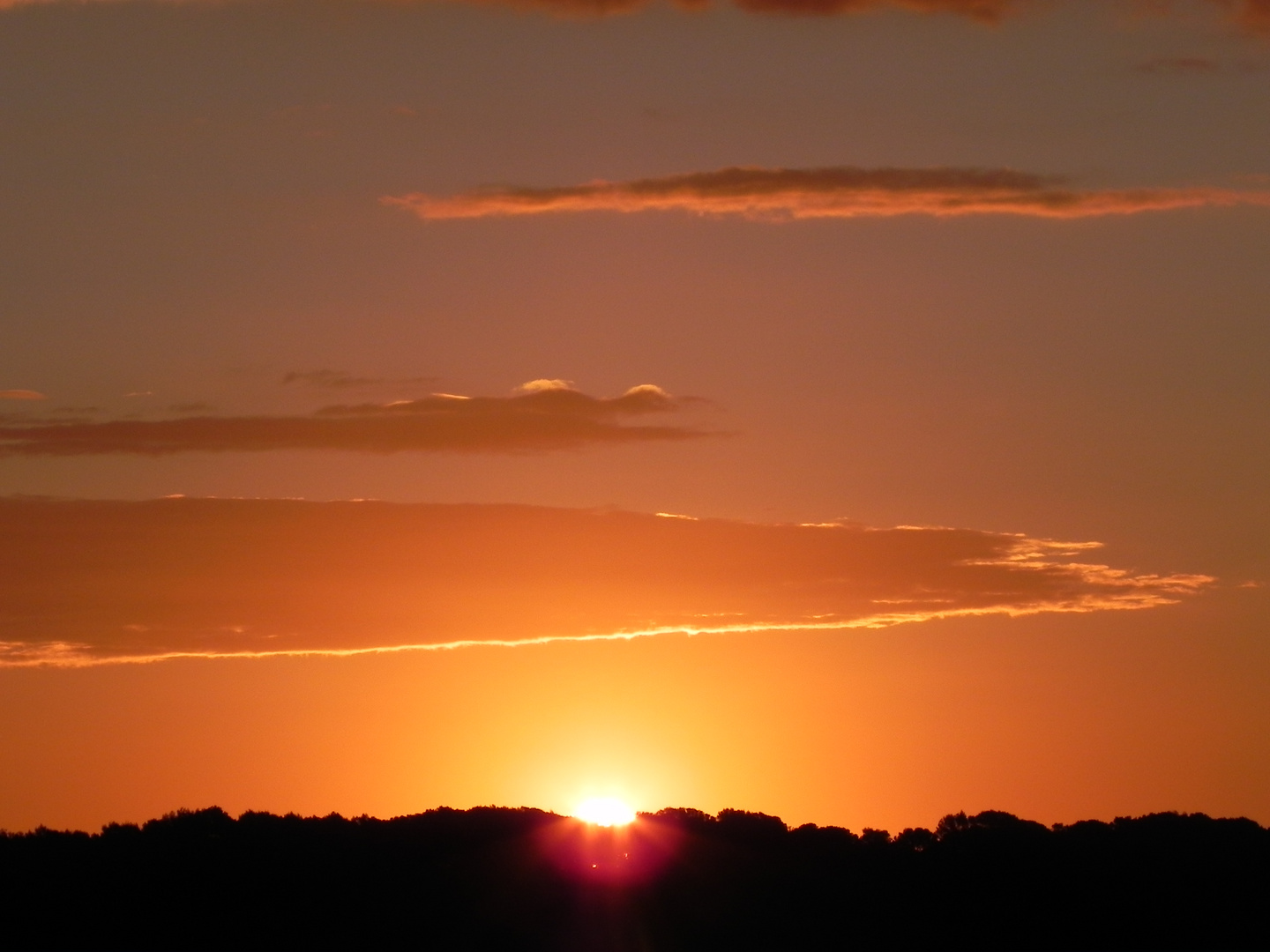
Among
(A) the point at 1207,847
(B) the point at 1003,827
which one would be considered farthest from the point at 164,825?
(A) the point at 1207,847

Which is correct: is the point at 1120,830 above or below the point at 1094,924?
above

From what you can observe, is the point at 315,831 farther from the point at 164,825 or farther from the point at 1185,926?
the point at 1185,926

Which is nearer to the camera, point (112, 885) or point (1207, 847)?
point (112, 885)

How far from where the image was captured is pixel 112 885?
3479 inches

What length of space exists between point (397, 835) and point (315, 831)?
4.26 meters

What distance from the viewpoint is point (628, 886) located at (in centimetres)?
9969

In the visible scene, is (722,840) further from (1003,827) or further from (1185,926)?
(1185,926)

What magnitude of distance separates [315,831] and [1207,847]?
4590 centimetres

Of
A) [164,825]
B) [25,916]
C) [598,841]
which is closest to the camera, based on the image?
[25,916]

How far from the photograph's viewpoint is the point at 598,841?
10444 centimetres

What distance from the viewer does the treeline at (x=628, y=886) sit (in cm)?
8881

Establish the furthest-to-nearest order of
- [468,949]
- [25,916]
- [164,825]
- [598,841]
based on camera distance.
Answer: [598,841] → [164,825] → [468,949] → [25,916]

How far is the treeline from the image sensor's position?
8881 cm

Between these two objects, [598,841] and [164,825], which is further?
[598,841]
